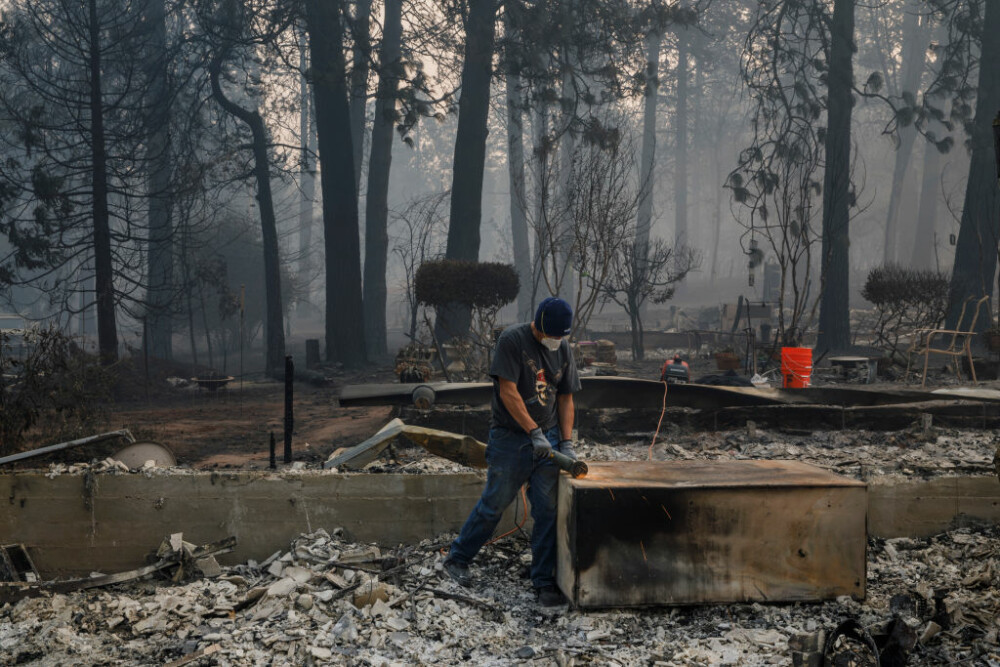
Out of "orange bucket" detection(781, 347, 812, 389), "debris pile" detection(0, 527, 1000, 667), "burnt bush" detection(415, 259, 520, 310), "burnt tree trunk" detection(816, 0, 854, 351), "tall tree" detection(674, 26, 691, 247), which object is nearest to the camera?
"debris pile" detection(0, 527, 1000, 667)

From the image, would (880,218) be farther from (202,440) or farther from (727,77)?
(202,440)

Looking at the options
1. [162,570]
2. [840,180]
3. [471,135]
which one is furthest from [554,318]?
[840,180]

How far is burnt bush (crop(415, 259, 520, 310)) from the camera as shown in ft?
45.7

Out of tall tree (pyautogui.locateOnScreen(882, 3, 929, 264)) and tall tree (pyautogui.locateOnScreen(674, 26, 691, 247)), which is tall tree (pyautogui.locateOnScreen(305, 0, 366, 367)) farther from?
tall tree (pyautogui.locateOnScreen(882, 3, 929, 264))

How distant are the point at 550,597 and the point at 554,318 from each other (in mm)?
1663

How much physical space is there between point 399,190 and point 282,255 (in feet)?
176

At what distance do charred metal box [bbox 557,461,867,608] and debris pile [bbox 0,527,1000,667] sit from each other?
4.8 inches

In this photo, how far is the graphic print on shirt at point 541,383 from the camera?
205 inches

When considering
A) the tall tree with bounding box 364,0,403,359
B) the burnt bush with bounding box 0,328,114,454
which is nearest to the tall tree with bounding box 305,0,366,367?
the tall tree with bounding box 364,0,403,359

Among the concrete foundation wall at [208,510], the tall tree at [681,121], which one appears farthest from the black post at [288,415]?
the tall tree at [681,121]

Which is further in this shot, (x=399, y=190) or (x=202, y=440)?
(x=399, y=190)

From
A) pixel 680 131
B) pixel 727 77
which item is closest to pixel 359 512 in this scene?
pixel 680 131

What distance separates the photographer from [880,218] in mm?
54406

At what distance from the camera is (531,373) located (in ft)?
17.1
